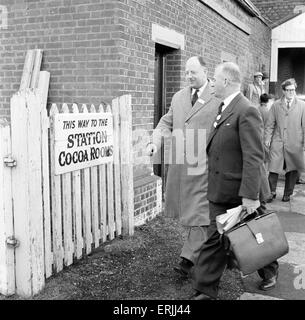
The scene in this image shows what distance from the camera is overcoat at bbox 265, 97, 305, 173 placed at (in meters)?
7.96

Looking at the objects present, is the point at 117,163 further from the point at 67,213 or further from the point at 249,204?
the point at 249,204

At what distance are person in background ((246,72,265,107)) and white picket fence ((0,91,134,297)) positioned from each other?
24.7 feet

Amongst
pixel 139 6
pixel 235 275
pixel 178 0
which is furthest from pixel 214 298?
pixel 178 0

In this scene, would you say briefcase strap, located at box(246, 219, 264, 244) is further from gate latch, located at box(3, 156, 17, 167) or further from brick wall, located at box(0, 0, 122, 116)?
brick wall, located at box(0, 0, 122, 116)

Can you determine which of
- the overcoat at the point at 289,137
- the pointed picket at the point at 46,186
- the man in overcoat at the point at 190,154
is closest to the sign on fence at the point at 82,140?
the pointed picket at the point at 46,186

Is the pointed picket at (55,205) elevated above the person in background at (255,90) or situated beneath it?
situated beneath

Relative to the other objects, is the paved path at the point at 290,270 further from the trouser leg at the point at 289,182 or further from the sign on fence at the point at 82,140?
the sign on fence at the point at 82,140

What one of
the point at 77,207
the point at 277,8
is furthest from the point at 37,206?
the point at 277,8

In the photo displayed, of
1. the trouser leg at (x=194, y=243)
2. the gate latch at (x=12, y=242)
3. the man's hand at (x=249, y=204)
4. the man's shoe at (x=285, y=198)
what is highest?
the man's hand at (x=249, y=204)

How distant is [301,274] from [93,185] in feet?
7.61

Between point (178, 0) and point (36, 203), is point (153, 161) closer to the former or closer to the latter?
point (178, 0)

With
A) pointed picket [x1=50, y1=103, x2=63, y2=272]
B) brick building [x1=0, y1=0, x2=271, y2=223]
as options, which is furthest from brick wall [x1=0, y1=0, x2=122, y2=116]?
pointed picket [x1=50, y1=103, x2=63, y2=272]

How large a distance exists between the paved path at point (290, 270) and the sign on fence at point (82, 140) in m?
1.96

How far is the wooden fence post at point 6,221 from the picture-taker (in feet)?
12.2
